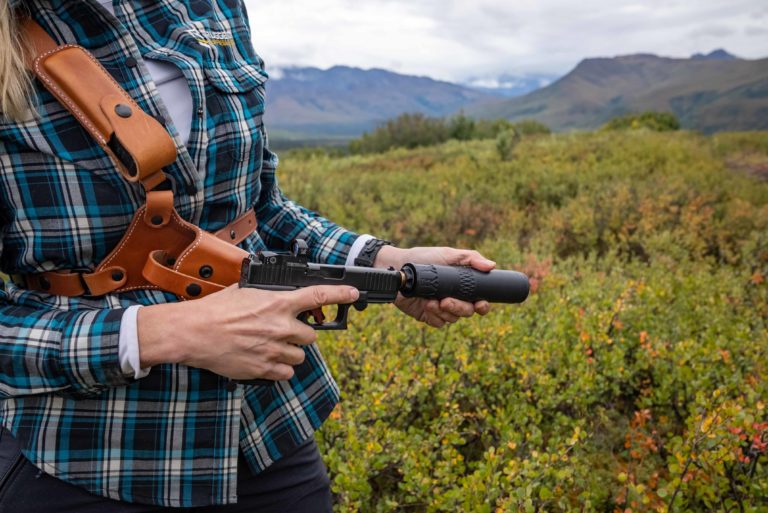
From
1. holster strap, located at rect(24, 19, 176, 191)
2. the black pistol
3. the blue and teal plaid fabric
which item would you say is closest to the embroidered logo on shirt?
the blue and teal plaid fabric

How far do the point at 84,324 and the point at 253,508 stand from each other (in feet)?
1.96

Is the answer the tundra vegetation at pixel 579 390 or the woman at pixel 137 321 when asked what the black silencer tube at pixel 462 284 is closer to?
the woman at pixel 137 321

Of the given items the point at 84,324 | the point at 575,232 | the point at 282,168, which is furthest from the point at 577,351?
the point at 282,168

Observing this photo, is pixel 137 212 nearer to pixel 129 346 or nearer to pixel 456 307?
pixel 129 346

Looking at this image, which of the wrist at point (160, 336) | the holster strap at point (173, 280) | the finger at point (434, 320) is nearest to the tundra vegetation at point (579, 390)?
the finger at point (434, 320)

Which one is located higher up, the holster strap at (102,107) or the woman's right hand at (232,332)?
the holster strap at (102,107)

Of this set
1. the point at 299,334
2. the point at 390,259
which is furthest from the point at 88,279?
the point at 390,259

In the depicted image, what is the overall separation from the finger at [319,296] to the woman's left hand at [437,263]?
1.19 feet

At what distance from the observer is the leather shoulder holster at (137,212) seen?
3.53ft

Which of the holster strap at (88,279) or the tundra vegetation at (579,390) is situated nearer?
the holster strap at (88,279)

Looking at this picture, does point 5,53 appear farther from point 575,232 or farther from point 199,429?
point 575,232

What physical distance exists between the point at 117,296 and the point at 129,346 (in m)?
0.20

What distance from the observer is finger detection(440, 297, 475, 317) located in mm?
1525

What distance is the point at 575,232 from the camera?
22.3ft
